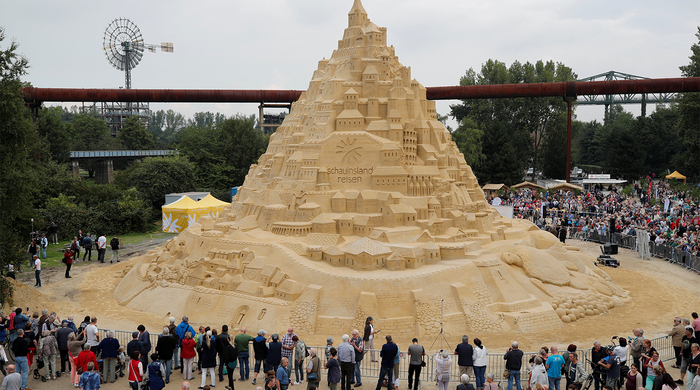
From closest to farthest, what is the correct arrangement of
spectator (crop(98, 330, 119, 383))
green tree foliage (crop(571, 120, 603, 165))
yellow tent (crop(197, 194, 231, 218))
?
spectator (crop(98, 330, 119, 383)) → yellow tent (crop(197, 194, 231, 218)) → green tree foliage (crop(571, 120, 603, 165))

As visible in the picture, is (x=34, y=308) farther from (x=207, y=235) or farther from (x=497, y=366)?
(x=497, y=366)

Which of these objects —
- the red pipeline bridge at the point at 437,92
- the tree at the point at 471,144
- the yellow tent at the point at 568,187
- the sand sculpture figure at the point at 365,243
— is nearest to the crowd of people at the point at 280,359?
the sand sculpture figure at the point at 365,243

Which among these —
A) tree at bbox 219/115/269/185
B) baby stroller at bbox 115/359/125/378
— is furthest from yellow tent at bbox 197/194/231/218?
baby stroller at bbox 115/359/125/378

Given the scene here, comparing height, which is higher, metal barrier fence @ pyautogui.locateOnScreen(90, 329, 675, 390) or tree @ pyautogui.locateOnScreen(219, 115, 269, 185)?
tree @ pyautogui.locateOnScreen(219, 115, 269, 185)

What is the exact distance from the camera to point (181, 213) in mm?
54469

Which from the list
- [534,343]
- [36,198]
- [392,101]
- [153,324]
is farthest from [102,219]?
[534,343]

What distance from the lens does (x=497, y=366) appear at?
23.3 m

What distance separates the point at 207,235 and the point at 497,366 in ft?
64.8

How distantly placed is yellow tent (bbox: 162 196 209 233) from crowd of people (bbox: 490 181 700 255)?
31057mm

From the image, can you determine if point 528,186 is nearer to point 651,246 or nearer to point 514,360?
point 651,246

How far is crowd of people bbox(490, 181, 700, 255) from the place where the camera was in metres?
44.6

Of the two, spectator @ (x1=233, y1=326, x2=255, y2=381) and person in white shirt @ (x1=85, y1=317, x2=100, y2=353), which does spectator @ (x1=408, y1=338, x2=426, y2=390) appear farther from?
person in white shirt @ (x1=85, y1=317, x2=100, y2=353)

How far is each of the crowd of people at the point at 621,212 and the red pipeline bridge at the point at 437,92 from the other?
10041 millimetres

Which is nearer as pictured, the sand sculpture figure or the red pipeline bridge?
the sand sculpture figure
